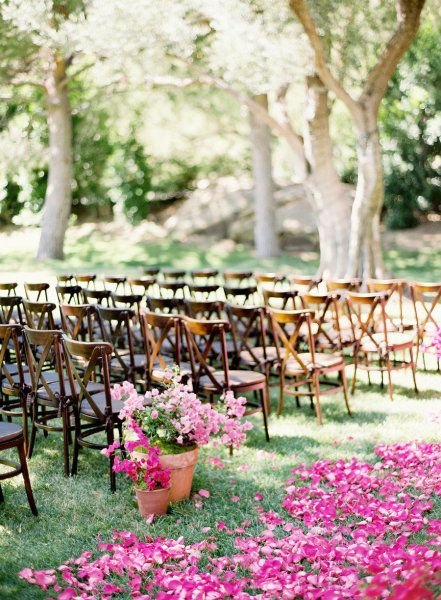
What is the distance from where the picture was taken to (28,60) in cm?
1786

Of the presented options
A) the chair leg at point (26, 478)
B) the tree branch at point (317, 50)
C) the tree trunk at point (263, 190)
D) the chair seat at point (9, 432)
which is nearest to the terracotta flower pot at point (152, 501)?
the chair leg at point (26, 478)

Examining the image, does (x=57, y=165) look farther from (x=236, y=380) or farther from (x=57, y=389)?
(x=236, y=380)

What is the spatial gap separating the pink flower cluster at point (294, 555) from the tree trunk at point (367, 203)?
24.8 ft

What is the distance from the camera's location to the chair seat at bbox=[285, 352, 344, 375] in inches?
262

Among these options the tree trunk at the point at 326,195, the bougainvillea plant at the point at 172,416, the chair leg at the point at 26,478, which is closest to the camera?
the chair leg at the point at 26,478

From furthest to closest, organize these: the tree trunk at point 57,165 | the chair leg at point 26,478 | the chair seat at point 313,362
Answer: the tree trunk at point 57,165, the chair seat at point 313,362, the chair leg at point 26,478

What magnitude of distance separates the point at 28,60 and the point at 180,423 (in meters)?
15.4

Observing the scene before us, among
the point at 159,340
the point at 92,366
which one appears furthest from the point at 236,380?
the point at 92,366

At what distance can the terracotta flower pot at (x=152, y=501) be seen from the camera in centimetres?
455

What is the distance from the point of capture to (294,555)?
12.9 ft

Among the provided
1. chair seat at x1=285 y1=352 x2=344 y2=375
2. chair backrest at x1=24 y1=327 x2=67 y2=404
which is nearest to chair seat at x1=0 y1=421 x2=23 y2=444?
Answer: chair backrest at x1=24 y1=327 x2=67 y2=404

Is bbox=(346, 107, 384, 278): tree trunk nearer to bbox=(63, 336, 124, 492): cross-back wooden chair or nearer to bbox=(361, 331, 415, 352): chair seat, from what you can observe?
bbox=(361, 331, 415, 352): chair seat

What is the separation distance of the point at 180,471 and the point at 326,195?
31.2 ft

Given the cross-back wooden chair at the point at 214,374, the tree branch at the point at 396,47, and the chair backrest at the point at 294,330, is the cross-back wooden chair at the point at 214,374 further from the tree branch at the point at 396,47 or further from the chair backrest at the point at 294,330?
the tree branch at the point at 396,47
